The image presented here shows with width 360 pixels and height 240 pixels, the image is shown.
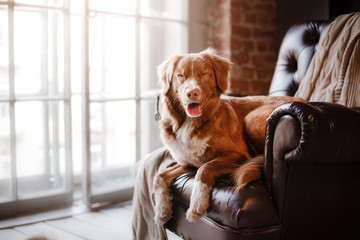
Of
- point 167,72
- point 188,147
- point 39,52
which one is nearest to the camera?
point 188,147

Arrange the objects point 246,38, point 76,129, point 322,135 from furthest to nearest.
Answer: point 76,129, point 246,38, point 322,135

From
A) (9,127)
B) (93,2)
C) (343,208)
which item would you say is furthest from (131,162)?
(343,208)

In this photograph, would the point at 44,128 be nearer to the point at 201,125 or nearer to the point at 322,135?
the point at 201,125

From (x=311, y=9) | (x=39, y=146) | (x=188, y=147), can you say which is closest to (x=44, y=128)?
(x=39, y=146)

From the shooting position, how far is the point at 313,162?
1373 mm

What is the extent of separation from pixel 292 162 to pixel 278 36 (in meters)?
2.15

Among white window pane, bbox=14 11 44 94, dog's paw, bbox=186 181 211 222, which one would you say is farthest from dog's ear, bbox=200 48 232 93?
white window pane, bbox=14 11 44 94

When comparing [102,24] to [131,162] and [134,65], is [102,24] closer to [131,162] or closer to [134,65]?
[134,65]

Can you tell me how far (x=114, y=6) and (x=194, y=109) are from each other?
145cm

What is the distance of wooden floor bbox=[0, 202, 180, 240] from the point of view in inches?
86.7

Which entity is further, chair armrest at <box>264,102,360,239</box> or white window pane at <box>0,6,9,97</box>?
white window pane at <box>0,6,9,97</box>

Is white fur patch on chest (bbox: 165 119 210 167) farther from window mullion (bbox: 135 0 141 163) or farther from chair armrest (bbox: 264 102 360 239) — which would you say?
window mullion (bbox: 135 0 141 163)

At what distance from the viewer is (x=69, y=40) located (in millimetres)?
2672

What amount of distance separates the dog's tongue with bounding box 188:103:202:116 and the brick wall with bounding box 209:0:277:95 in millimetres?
1519
